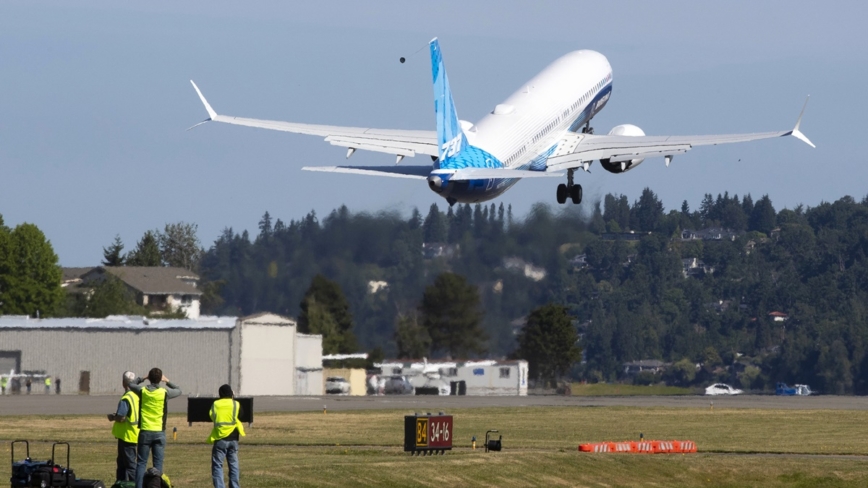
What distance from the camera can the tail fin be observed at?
6481 cm

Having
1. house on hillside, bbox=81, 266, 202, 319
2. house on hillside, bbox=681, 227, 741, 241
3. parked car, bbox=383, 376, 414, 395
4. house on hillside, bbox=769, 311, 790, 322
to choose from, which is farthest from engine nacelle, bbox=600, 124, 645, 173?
house on hillside, bbox=769, 311, 790, 322

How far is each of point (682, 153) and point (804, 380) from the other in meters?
97.6

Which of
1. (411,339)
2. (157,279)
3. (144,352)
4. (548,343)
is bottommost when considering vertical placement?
(144,352)

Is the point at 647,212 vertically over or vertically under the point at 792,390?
over

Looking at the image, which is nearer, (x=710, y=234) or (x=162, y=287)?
(x=162, y=287)

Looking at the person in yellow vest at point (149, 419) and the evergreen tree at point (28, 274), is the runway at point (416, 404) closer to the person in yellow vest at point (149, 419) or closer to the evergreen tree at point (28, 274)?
the person in yellow vest at point (149, 419)

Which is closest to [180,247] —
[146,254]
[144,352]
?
[146,254]

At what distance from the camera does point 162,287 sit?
155 meters

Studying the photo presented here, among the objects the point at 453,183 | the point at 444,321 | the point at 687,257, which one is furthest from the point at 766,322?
the point at 453,183

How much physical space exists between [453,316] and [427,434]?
2616 inches

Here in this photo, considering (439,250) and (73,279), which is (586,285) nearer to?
(439,250)

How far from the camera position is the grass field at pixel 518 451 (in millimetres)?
40156

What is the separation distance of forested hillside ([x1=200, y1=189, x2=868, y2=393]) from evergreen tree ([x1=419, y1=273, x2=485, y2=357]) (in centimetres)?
95

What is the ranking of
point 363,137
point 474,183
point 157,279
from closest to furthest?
point 474,183, point 363,137, point 157,279
